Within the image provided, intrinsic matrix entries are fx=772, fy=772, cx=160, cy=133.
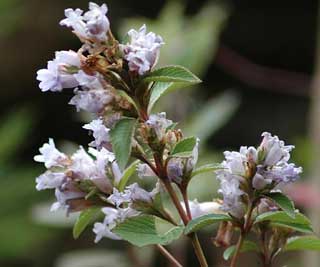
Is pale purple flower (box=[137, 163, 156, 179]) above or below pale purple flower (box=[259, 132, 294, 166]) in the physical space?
below

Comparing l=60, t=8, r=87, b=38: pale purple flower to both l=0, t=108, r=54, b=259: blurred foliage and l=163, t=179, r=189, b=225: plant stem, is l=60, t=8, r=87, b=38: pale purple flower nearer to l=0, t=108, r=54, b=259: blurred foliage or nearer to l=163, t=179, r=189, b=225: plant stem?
→ l=163, t=179, r=189, b=225: plant stem

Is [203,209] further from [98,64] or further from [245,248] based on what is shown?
[98,64]

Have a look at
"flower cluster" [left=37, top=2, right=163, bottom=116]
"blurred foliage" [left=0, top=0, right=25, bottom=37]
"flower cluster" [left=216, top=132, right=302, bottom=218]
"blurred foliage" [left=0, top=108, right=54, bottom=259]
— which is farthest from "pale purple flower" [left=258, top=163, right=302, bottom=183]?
"blurred foliage" [left=0, top=0, right=25, bottom=37]

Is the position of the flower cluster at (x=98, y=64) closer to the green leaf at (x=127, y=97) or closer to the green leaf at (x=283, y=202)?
the green leaf at (x=127, y=97)

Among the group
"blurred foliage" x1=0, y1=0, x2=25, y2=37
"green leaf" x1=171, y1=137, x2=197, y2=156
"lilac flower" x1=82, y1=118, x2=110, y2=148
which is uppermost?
"blurred foliage" x1=0, y1=0, x2=25, y2=37

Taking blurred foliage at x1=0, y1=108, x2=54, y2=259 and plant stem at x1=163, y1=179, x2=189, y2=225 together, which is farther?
blurred foliage at x1=0, y1=108, x2=54, y2=259

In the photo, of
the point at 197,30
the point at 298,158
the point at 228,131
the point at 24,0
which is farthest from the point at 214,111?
the point at 24,0

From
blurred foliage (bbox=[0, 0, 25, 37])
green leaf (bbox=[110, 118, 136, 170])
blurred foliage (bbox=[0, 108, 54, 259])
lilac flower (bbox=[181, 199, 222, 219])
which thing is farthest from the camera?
blurred foliage (bbox=[0, 0, 25, 37])
